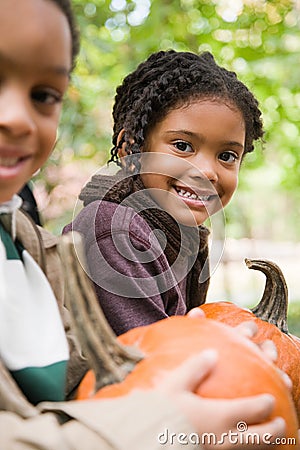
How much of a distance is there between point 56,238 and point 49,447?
0.36 m

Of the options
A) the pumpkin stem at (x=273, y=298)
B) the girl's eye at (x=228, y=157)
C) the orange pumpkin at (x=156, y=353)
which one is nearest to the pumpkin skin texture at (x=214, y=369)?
the orange pumpkin at (x=156, y=353)

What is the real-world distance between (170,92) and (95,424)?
2.79ft

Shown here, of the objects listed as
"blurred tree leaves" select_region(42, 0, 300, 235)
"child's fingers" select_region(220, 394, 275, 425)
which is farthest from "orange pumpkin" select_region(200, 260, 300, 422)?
"blurred tree leaves" select_region(42, 0, 300, 235)

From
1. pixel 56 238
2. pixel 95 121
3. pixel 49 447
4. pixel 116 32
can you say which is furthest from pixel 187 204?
pixel 116 32

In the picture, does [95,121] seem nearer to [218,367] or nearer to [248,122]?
[248,122]

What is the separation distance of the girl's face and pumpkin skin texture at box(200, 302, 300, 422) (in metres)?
0.22

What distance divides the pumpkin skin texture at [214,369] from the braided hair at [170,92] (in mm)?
633

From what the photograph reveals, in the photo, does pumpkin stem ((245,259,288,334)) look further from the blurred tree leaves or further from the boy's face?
the blurred tree leaves

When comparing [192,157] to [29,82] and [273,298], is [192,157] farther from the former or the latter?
[29,82]

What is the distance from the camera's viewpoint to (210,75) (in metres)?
1.40

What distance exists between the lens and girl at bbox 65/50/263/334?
117cm

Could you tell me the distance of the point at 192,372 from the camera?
2.33 feet

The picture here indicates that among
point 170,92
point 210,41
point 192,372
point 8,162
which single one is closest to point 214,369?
point 192,372

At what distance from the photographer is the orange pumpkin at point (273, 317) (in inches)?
45.1
